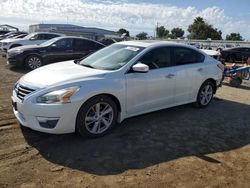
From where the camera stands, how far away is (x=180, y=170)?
3.87 meters

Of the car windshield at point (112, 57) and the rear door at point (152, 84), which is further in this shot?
the car windshield at point (112, 57)

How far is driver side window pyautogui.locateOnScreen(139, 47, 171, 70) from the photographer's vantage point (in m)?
5.43

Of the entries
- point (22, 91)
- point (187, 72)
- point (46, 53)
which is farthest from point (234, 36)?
point (22, 91)

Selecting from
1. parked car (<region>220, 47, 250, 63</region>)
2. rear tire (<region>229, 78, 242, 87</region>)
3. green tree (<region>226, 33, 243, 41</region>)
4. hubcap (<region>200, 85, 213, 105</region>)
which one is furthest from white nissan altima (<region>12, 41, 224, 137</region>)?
green tree (<region>226, 33, 243, 41</region>)

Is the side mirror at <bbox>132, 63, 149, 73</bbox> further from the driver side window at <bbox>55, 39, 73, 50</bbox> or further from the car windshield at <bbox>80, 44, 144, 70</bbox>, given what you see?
the driver side window at <bbox>55, 39, 73, 50</bbox>

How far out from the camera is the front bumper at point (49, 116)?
417 cm

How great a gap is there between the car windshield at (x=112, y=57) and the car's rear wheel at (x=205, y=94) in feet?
6.98

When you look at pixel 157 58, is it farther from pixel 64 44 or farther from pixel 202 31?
pixel 202 31

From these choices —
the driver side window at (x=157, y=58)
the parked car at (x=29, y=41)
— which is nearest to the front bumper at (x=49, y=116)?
the driver side window at (x=157, y=58)

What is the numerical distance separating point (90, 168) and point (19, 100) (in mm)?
1621

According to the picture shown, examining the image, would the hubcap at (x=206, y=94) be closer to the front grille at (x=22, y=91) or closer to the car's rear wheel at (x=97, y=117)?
the car's rear wheel at (x=97, y=117)

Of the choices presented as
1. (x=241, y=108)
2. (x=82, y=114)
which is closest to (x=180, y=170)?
(x=82, y=114)

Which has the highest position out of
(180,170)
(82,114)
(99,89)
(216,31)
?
Answer: (216,31)

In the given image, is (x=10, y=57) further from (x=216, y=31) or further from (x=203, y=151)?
(x=216, y=31)
